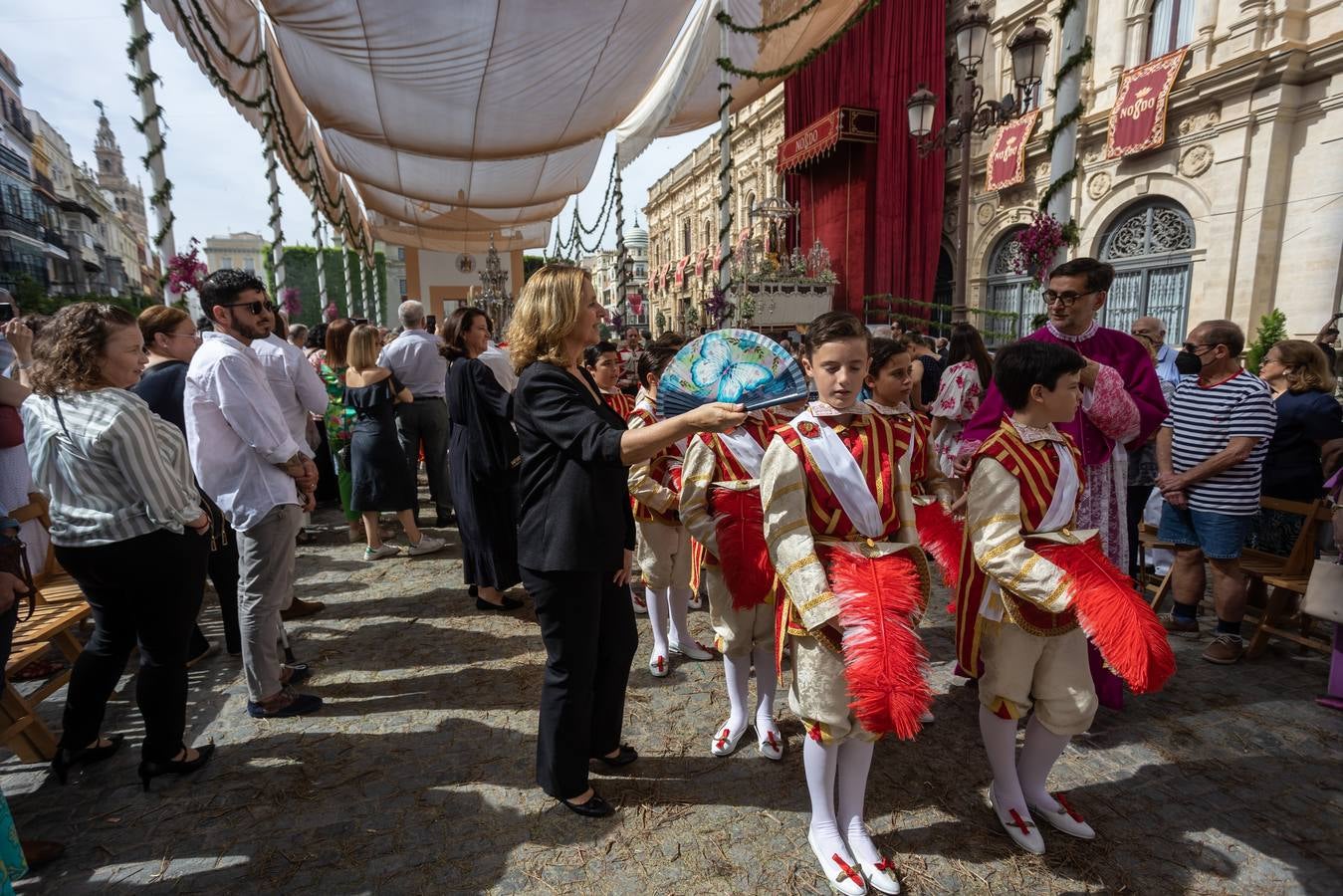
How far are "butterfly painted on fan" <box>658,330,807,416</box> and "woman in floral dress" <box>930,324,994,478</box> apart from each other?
2.70m

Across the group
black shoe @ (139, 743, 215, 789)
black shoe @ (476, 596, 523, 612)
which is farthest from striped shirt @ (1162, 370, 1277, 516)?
black shoe @ (139, 743, 215, 789)

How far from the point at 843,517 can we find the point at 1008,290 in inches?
651

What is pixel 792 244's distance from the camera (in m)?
A: 22.2

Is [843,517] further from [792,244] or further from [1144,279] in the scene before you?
[792,244]

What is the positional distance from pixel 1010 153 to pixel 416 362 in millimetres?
15216

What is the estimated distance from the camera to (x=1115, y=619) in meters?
2.03

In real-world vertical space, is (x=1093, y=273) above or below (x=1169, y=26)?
below

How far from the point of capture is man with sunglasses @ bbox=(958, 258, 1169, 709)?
273 centimetres

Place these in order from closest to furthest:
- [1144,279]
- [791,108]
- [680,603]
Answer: [680,603] → [1144,279] → [791,108]

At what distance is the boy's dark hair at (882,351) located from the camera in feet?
10.2

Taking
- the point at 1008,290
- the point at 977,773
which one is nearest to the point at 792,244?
the point at 1008,290

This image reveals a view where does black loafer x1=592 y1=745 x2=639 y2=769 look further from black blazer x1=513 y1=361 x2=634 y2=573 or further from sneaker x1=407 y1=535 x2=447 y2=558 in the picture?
sneaker x1=407 y1=535 x2=447 y2=558

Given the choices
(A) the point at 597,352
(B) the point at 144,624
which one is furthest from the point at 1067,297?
(B) the point at 144,624

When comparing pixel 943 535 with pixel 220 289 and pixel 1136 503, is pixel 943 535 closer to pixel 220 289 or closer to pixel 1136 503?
pixel 1136 503
